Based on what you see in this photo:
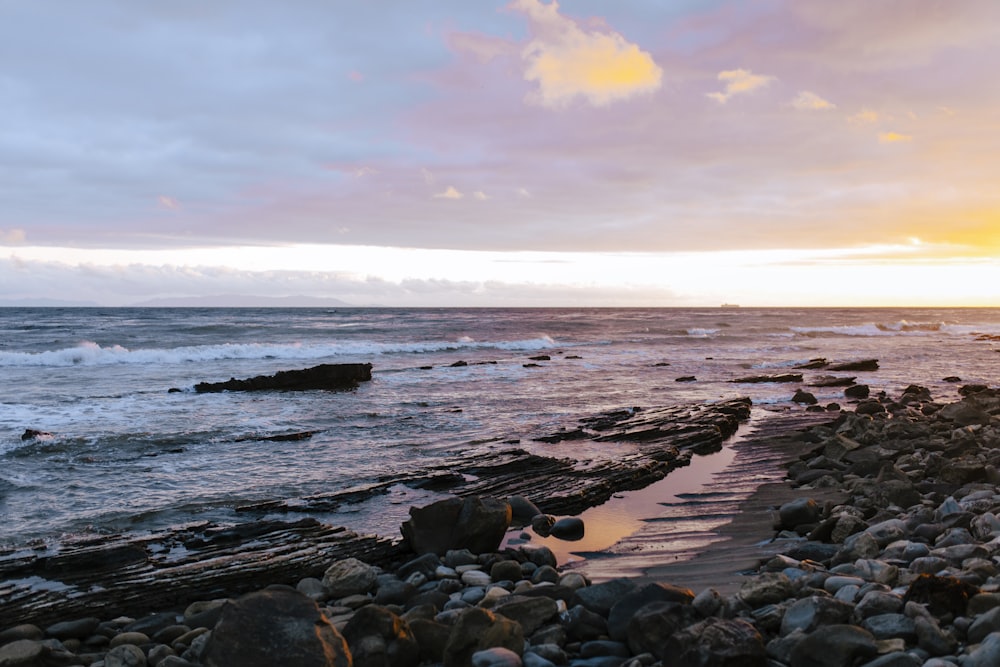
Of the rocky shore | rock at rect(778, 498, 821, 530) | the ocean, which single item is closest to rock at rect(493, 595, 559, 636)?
the rocky shore

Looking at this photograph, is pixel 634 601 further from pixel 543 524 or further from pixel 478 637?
pixel 543 524

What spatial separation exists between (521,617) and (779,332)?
62.5 meters

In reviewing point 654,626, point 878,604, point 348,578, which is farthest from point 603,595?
point 348,578

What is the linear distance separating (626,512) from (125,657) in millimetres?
5840

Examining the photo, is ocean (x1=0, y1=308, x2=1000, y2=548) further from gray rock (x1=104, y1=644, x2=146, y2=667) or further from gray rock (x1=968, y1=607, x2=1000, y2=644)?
gray rock (x1=968, y1=607, x2=1000, y2=644)

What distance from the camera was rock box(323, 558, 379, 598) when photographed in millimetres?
6109

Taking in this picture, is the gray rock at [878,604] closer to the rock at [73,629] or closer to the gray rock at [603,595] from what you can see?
the gray rock at [603,595]

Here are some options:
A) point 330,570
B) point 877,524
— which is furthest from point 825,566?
point 330,570

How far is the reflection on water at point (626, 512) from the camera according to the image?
742 cm

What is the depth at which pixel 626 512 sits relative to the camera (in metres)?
8.63

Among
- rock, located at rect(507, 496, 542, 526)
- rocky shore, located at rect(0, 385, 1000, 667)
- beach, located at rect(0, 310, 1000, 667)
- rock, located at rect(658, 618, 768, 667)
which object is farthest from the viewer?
rock, located at rect(507, 496, 542, 526)

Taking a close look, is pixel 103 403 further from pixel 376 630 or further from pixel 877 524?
pixel 877 524

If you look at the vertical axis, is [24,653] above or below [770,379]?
below

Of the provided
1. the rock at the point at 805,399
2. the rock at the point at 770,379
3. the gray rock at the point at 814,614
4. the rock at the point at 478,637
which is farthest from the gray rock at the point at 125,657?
the rock at the point at 770,379
